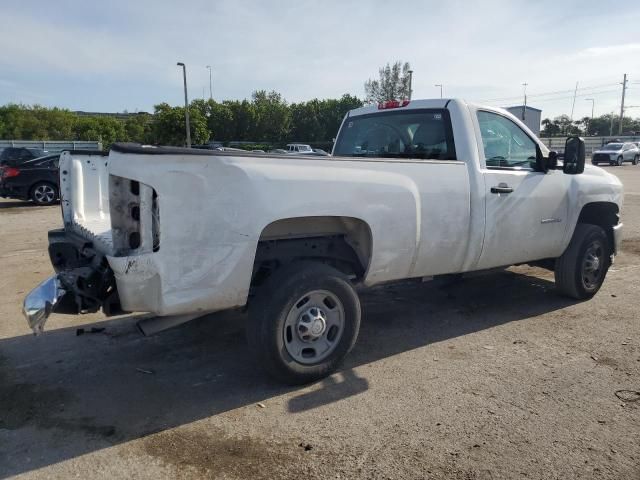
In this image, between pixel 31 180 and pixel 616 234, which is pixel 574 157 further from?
pixel 31 180

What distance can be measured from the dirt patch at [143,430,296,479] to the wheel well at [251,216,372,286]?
4.04 feet

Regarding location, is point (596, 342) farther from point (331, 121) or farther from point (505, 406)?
point (331, 121)

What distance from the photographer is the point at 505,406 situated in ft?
11.4

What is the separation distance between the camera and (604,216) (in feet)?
19.6

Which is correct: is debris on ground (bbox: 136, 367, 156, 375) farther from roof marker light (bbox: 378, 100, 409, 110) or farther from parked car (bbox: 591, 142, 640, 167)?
parked car (bbox: 591, 142, 640, 167)

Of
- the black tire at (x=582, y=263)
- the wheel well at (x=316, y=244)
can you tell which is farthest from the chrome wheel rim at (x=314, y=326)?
the black tire at (x=582, y=263)

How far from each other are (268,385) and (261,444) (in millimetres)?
760

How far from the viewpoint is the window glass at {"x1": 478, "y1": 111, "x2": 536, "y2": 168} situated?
4.78 metres

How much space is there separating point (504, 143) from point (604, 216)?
1.94 meters

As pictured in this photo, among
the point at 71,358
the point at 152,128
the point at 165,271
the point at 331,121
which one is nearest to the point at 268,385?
the point at 165,271

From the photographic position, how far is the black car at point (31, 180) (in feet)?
47.8

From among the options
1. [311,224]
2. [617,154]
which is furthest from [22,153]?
[617,154]

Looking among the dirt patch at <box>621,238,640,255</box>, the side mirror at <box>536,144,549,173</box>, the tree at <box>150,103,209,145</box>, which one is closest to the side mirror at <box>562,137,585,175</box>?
the side mirror at <box>536,144,549,173</box>

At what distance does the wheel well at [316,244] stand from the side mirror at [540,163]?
2.28 m
